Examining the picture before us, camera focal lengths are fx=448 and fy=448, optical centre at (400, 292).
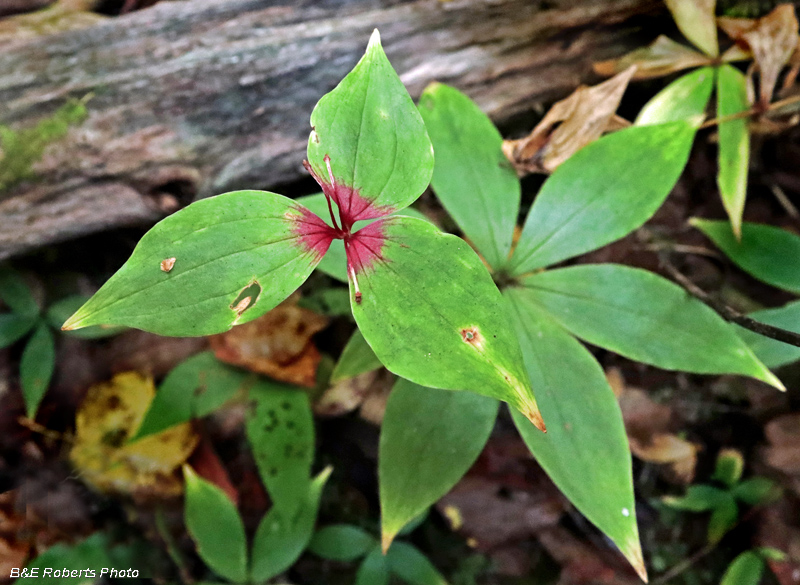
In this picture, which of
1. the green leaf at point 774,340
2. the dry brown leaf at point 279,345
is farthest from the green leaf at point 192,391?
the green leaf at point 774,340

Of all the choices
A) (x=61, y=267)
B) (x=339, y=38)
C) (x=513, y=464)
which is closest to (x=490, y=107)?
(x=339, y=38)

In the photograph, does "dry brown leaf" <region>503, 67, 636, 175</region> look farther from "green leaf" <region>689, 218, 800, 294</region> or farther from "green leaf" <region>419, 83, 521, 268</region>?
"green leaf" <region>689, 218, 800, 294</region>

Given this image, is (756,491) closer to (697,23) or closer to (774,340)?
(774,340)

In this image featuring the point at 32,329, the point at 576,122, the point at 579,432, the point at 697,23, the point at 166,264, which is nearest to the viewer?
the point at 166,264

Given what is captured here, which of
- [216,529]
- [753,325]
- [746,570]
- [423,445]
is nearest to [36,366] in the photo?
[216,529]

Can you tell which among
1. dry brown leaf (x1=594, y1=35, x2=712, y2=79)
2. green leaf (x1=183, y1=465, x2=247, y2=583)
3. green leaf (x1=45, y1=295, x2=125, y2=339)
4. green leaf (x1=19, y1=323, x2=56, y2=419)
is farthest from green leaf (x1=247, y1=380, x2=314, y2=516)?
dry brown leaf (x1=594, y1=35, x2=712, y2=79)

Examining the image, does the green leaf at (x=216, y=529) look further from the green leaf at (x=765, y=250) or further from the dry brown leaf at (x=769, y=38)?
the dry brown leaf at (x=769, y=38)

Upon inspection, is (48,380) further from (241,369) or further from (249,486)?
(249,486)
